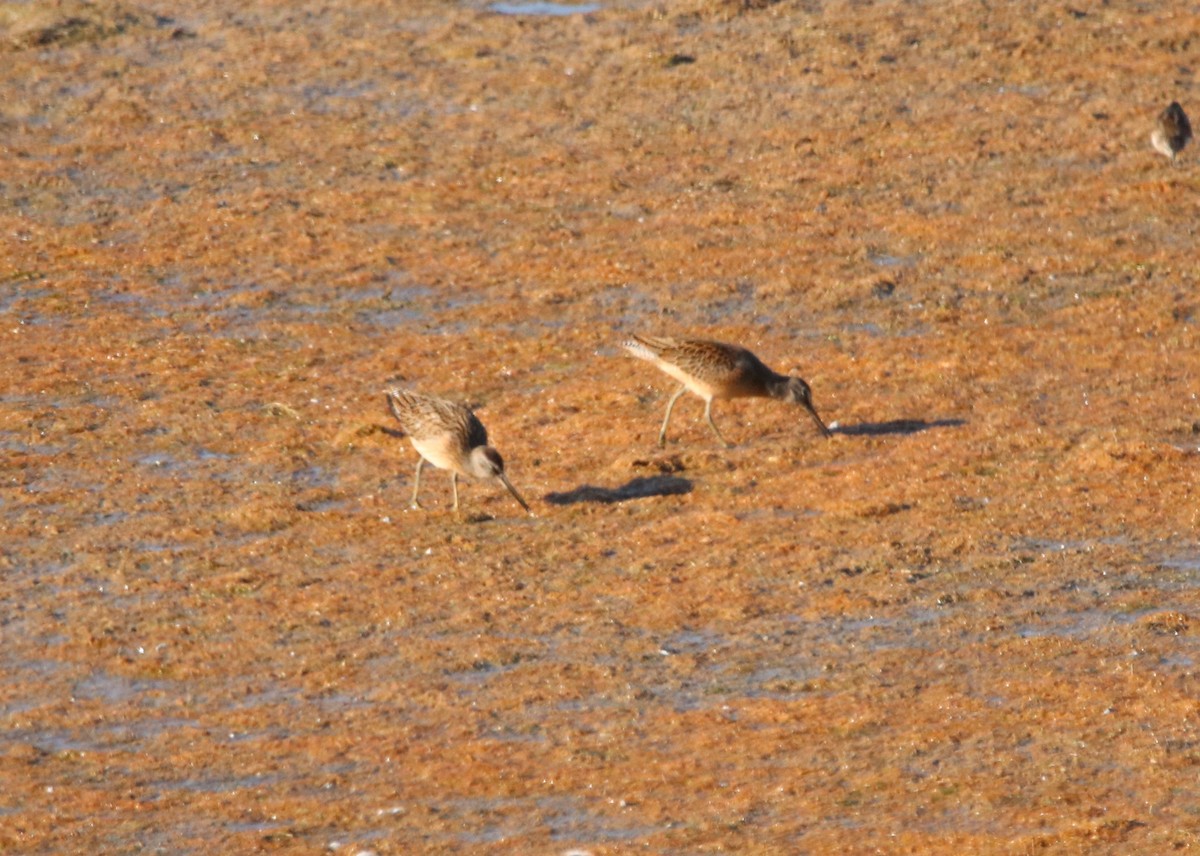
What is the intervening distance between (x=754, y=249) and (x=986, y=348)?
121 inches

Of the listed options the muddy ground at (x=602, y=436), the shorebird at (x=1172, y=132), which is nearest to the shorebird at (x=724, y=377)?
the muddy ground at (x=602, y=436)

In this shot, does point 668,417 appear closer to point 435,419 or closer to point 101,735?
point 435,419

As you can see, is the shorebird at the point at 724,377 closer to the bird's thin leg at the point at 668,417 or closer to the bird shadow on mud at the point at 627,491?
the bird's thin leg at the point at 668,417

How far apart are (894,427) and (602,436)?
6.80 ft

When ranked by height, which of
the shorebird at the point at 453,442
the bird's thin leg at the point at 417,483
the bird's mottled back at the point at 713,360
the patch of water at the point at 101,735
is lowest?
the bird's thin leg at the point at 417,483

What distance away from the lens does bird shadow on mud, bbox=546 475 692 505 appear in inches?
529

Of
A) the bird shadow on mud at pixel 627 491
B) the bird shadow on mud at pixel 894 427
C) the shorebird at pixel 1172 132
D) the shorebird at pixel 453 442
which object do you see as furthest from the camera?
the shorebird at pixel 1172 132

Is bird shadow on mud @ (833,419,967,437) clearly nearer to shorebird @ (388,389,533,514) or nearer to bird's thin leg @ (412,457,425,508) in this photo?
shorebird @ (388,389,533,514)

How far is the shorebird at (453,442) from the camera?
13102 millimetres

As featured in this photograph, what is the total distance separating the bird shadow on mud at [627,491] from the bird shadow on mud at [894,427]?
143 cm

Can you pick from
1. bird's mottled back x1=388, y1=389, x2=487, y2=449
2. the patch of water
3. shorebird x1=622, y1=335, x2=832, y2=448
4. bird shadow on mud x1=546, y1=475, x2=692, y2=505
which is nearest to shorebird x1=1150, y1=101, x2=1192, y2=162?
shorebird x1=622, y1=335, x2=832, y2=448

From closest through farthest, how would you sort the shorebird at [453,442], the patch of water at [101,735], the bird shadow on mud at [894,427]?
the patch of water at [101,735] → the shorebird at [453,442] → the bird shadow on mud at [894,427]

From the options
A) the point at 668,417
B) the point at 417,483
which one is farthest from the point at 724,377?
the point at 417,483

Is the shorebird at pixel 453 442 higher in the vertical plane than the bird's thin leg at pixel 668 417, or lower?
higher
